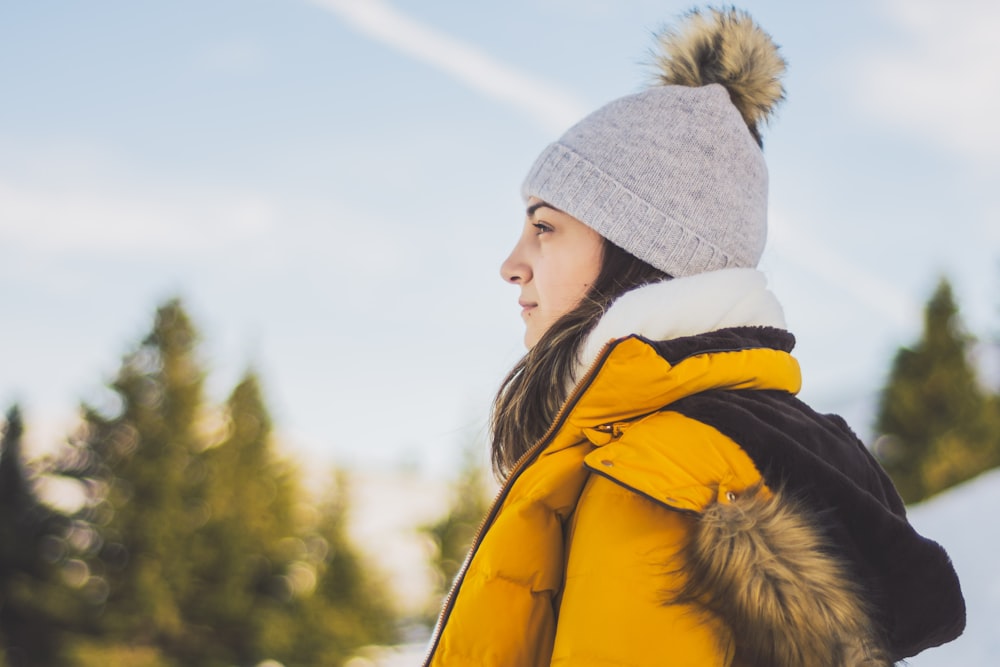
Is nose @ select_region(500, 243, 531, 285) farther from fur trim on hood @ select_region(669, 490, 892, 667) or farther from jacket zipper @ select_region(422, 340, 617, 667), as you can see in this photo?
fur trim on hood @ select_region(669, 490, 892, 667)

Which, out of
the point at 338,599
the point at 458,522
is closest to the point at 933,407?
the point at 458,522

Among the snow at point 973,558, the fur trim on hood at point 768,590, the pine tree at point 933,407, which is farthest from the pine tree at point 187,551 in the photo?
the fur trim on hood at point 768,590

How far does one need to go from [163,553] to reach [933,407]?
1719cm

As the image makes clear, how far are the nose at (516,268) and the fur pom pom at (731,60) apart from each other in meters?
0.67

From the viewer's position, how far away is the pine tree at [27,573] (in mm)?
18016

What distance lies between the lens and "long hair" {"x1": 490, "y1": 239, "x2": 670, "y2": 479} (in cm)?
173

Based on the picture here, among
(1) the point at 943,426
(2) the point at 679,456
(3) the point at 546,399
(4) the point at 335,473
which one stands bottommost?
(2) the point at 679,456

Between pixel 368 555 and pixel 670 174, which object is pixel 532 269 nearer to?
pixel 670 174

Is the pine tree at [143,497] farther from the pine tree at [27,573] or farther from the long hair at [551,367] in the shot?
the long hair at [551,367]

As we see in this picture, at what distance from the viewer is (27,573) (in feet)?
61.4

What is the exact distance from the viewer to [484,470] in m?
19.4

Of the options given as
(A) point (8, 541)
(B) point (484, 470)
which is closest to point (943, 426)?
(B) point (484, 470)

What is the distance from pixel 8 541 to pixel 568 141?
20.7 metres

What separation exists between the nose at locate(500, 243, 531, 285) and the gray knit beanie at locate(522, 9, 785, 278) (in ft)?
0.50
